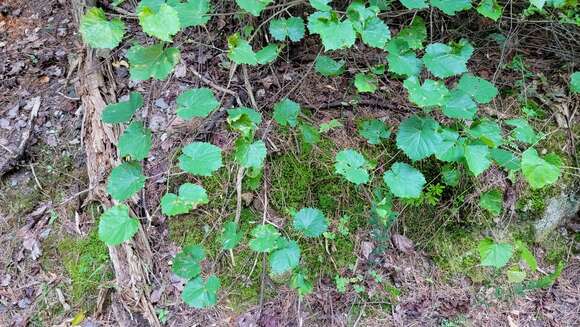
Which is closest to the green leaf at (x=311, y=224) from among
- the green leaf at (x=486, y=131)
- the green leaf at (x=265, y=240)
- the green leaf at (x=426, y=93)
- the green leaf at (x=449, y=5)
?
the green leaf at (x=265, y=240)

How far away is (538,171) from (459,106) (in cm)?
45

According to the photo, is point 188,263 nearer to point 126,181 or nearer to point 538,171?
point 126,181

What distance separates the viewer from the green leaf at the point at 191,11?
190 centimetres

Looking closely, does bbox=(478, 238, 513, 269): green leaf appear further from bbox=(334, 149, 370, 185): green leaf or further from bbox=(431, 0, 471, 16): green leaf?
bbox=(431, 0, 471, 16): green leaf

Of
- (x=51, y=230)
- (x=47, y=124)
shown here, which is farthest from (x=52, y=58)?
(x=51, y=230)

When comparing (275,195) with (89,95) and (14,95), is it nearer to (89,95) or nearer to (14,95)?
(89,95)

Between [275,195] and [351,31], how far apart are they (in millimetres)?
1054

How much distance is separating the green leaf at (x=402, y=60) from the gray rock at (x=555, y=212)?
1334 millimetres

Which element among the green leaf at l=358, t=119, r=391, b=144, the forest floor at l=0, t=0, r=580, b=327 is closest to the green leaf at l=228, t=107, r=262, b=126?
the forest floor at l=0, t=0, r=580, b=327

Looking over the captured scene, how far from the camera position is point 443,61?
→ 6.86 feet

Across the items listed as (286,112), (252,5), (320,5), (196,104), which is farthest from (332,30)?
(196,104)

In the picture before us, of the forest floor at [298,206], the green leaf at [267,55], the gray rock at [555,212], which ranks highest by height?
the green leaf at [267,55]

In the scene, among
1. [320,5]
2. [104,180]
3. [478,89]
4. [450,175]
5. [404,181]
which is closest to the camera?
[320,5]

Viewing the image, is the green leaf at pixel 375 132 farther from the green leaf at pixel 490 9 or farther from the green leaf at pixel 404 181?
the green leaf at pixel 490 9
